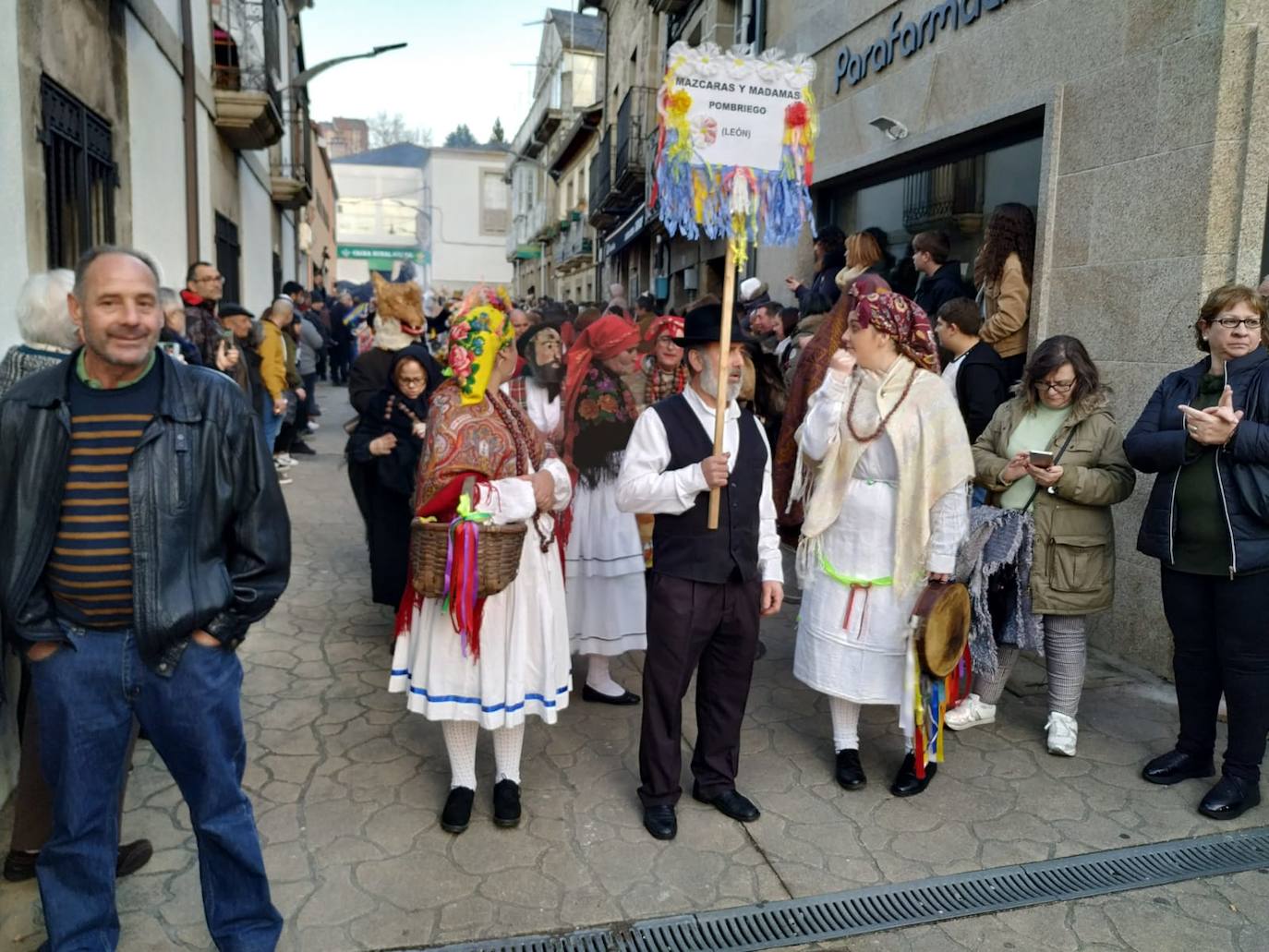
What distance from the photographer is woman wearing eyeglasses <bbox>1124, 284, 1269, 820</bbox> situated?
3699mm

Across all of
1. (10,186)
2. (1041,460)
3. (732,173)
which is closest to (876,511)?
(1041,460)

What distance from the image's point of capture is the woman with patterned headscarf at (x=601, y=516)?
187 inches

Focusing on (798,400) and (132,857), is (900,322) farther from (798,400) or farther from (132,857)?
(132,857)

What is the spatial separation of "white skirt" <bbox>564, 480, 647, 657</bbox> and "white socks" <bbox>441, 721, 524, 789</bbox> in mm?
1085

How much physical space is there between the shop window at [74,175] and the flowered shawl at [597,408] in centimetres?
297

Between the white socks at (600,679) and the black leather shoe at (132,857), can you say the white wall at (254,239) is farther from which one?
the black leather shoe at (132,857)

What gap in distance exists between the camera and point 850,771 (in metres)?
3.99

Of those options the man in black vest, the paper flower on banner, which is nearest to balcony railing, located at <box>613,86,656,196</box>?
the paper flower on banner

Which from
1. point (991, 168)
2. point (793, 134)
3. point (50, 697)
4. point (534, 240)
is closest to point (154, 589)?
point (50, 697)

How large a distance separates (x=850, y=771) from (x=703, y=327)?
1.92 meters

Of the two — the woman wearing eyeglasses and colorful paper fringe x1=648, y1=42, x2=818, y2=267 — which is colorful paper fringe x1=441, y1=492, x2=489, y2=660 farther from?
the woman wearing eyeglasses

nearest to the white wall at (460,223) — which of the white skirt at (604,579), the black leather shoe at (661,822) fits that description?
the white skirt at (604,579)

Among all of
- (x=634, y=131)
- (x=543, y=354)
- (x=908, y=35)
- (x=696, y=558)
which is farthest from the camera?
(x=634, y=131)

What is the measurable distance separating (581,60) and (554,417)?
31910mm
